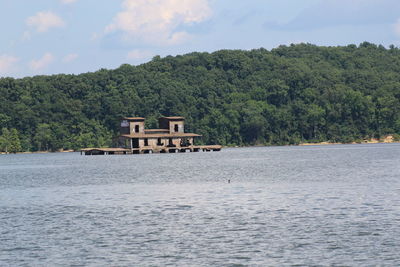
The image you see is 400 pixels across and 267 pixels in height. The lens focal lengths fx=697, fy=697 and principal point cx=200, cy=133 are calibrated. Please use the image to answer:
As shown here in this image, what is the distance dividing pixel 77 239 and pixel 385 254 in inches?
593

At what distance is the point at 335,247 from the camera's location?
31.5 meters

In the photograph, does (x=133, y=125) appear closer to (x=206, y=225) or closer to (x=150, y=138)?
(x=150, y=138)

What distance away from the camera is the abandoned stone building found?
169875mm

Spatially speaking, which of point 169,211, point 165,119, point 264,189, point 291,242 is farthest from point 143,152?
point 291,242

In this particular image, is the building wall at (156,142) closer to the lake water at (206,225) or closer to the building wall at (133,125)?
the building wall at (133,125)

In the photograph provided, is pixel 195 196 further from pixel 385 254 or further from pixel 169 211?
pixel 385 254

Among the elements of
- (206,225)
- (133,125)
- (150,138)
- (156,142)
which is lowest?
(206,225)

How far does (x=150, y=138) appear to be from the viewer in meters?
170

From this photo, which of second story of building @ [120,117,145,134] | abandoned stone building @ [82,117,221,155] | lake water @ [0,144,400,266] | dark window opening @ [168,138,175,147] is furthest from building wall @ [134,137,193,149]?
lake water @ [0,144,400,266]

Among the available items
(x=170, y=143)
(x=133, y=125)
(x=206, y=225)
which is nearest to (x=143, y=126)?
(x=133, y=125)

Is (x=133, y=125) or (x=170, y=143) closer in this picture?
(x=133, y=125)

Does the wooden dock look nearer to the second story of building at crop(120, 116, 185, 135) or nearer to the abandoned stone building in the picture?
the abandoned stone building

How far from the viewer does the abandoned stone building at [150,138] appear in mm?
169875

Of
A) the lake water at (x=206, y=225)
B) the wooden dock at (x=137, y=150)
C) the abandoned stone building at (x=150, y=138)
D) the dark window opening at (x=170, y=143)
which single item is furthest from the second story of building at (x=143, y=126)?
the lake water at (x=206, y=225)
